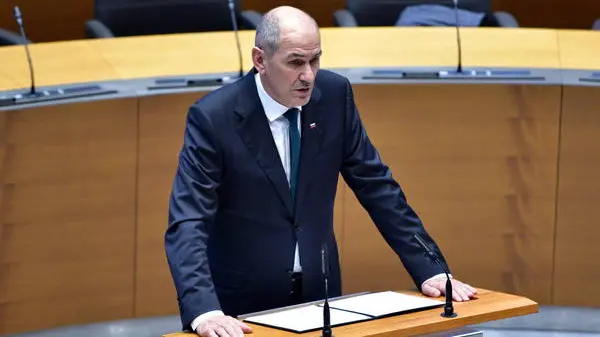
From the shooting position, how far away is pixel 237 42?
9.81 feet

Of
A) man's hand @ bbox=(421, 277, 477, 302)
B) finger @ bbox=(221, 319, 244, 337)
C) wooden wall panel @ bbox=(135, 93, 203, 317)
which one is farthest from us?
wooden wall panel @ bbox=(135, 93, 203, 317)

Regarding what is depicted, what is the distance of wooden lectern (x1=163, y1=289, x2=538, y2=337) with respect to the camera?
169 centimetres

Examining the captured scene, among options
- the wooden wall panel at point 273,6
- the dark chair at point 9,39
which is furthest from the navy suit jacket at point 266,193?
the wooden wall panel at point 273,6

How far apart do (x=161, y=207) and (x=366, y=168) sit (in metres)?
0.92

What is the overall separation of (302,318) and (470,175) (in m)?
1.31

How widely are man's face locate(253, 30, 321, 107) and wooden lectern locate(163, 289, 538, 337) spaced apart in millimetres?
357

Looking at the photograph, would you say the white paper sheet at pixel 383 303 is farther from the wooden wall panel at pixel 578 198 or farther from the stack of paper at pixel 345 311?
the wooden wall panel at pixel 578 198

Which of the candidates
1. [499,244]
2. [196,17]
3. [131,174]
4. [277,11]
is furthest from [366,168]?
[196,17]

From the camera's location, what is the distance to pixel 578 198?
2.99m

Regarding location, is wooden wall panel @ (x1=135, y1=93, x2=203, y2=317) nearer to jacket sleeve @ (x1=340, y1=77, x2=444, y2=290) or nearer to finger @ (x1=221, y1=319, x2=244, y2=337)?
jacket sleeve @ (x1=340, y1=77, x2=444, y2=290)

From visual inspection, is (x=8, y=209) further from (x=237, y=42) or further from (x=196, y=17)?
(x=196, y=17)

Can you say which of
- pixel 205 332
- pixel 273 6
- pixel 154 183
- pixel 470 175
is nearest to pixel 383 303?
pixel 205 332

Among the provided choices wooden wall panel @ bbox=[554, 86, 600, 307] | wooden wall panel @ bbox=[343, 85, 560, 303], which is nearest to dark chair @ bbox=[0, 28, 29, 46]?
wooden wall panel @ bbox=[343, 85, 560, 303]

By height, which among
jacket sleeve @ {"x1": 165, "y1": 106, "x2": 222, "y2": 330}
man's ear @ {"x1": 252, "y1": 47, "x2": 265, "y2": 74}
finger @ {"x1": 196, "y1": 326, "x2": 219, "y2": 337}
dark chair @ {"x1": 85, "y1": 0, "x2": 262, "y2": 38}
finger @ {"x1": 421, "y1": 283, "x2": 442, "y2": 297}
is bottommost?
finger @ {"x1": 196, "y1": 326, "x2": 219, "y2": 337}
